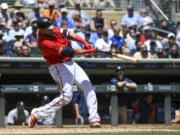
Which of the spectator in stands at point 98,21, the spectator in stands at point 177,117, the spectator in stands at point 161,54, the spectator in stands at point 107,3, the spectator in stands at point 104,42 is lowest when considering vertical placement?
the spectator in stands at point 177,117

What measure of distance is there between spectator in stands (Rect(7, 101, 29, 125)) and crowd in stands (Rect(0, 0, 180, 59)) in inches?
48.1

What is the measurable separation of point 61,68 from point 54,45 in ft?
1.31

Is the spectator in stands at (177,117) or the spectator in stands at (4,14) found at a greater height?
the spectator in stands at (4,14)

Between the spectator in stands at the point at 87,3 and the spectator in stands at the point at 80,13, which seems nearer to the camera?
the spectator in stands at the point at 80,13

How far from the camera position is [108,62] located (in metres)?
13.6

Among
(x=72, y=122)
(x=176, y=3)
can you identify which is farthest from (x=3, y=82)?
(x=176, y=3)

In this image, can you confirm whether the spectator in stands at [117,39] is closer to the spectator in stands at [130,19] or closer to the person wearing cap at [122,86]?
the person wearing cap at [122,86]

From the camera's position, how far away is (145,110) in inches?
541

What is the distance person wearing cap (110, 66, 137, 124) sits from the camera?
12781 mm

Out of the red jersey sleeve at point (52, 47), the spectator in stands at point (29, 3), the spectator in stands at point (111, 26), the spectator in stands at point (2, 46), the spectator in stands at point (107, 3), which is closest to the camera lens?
the red jersey sleeve at point (52, 47)

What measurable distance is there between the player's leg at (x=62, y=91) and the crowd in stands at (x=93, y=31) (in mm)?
3606

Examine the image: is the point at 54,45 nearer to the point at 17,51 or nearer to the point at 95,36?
the point at 17,51

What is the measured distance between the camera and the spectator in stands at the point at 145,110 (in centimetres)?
1373

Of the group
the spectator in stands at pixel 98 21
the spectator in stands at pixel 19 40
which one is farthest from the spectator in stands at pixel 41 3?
the spectator in stands at pixel 19 40
